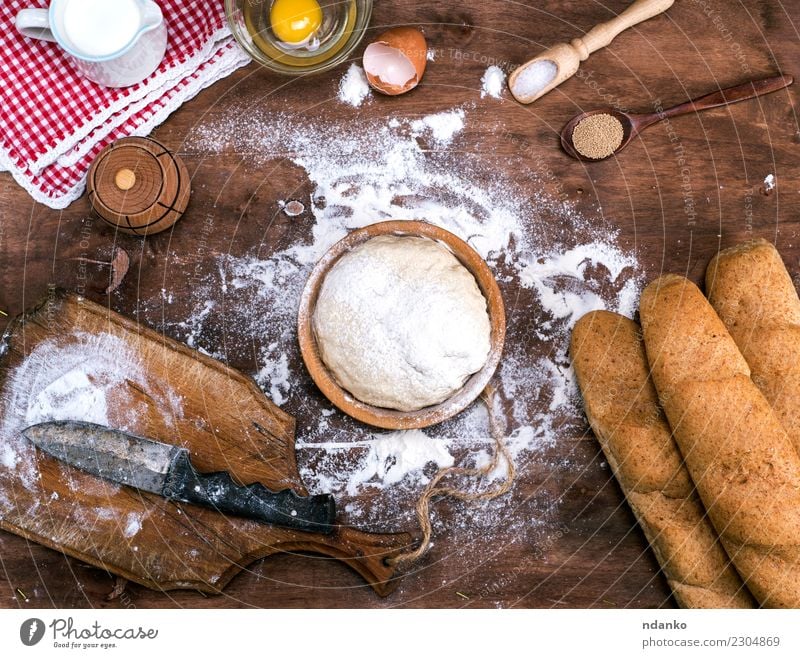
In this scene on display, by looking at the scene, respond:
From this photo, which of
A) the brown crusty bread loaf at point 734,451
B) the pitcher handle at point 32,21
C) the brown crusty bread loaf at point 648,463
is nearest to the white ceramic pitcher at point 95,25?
the pitcher handle at point 32,21

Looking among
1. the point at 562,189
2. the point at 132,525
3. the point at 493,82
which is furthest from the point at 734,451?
the point at 132,525

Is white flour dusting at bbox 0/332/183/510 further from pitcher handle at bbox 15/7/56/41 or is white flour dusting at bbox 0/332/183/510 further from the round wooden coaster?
pitcher handle at bbox 15/7/56/41

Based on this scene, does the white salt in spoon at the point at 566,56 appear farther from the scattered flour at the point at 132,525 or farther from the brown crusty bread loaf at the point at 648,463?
the scattered flour at the point at 132,525

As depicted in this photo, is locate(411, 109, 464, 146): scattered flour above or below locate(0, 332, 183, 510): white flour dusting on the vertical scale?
above

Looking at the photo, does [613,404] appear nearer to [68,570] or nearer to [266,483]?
[266,483]

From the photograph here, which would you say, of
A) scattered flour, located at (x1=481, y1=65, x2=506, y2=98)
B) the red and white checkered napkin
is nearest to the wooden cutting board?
the red and white checkered napkin
